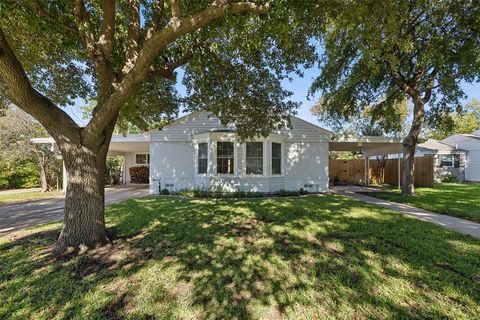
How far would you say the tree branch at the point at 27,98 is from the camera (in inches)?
126

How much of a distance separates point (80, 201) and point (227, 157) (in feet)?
24.1

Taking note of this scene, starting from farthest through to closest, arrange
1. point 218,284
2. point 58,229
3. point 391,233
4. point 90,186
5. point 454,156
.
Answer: point 454,156
point 58,229
point 391,233
point 90,186
point 218,284

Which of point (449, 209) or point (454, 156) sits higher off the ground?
point (454, 156)

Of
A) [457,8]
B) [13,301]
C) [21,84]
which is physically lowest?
[13,301]

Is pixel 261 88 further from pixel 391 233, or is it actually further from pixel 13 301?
pixel 13 301

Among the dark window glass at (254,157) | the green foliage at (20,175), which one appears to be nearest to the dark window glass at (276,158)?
the dark window glass at (254,157)

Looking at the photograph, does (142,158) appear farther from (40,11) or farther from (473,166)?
(473,166)

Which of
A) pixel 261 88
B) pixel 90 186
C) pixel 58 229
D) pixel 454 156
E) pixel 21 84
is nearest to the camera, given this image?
pixel 21 84

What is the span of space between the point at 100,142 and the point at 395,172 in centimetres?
1841

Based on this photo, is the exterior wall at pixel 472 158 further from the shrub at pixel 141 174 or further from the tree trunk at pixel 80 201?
the tree trunk at pixel 80 201

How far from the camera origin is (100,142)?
4125mm

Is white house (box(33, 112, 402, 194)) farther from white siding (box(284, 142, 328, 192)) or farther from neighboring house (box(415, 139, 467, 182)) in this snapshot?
neighboring house (box(415, 139, 467, 182))

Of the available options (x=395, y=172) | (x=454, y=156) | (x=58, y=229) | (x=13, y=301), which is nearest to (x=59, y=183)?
(x=58, y=229)

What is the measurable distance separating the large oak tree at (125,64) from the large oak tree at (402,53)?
1234mm
